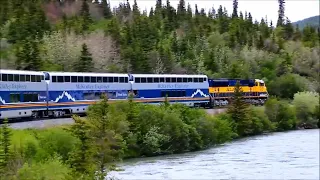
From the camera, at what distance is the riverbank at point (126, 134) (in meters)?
30.3

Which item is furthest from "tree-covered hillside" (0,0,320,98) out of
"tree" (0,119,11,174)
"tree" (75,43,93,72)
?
"tree" (0,119,11,174)

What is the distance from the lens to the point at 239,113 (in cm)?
7194

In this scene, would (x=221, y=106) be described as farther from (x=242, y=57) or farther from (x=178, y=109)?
(x=242, y=57)

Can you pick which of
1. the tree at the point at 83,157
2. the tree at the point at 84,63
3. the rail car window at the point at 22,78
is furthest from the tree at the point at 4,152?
the tree at the point at 84,63

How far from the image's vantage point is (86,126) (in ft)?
101

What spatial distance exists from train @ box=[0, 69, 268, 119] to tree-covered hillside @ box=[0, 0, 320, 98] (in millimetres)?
26074

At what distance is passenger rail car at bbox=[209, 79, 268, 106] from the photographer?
75.4 meters

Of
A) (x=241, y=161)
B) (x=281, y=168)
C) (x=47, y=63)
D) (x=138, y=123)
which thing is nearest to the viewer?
(x=281, y=168)

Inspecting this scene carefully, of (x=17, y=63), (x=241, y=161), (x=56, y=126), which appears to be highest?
(x=17, y=63)

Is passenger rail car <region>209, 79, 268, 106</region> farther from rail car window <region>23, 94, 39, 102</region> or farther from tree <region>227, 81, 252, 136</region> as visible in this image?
rail car window <region>23, 94, 39, 102</region>

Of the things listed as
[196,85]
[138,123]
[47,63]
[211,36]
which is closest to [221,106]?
[196,85]

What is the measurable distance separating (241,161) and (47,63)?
50.4m

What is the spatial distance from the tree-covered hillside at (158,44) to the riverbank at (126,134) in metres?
27.0

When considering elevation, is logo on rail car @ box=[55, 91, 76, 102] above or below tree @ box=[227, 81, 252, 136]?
above
